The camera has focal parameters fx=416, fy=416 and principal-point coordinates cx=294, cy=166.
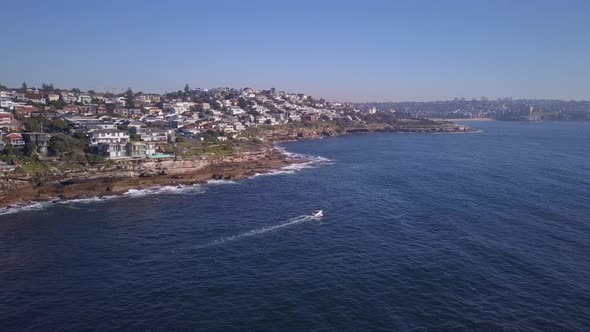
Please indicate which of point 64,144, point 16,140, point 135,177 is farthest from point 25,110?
point 135,177

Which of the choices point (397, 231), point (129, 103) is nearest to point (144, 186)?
point (397, 231)

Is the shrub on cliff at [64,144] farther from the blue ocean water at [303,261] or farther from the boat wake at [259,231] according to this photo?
the boat wake at [259,231]

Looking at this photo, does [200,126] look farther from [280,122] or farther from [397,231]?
[397,231]

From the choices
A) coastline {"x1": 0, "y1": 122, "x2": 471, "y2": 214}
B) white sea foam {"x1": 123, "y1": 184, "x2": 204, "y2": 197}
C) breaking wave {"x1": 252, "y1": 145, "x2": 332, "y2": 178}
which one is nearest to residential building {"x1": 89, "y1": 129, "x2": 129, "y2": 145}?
coastline {"x1": 0, "y1": 122, "x2": 471, "y2": 214}

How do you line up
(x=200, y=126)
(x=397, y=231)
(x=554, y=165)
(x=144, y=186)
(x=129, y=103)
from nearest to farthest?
(x=397, y=231)
(x=144, y=186)
(x=554, y=165)
(x=200, y=126)
(x=129, y=103)

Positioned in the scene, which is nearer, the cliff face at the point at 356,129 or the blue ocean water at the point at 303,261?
the blue ocean water at the point at 303,261

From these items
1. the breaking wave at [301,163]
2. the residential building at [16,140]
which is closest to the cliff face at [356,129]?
the breaking wave at [301,163]

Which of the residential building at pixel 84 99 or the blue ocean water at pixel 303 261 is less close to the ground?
the residential building at pixel 84 99

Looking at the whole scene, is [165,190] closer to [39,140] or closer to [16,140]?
[39,140]

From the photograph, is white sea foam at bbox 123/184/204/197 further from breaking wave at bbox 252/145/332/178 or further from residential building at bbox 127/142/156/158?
breaking wave at bbox 252/145/332/178
